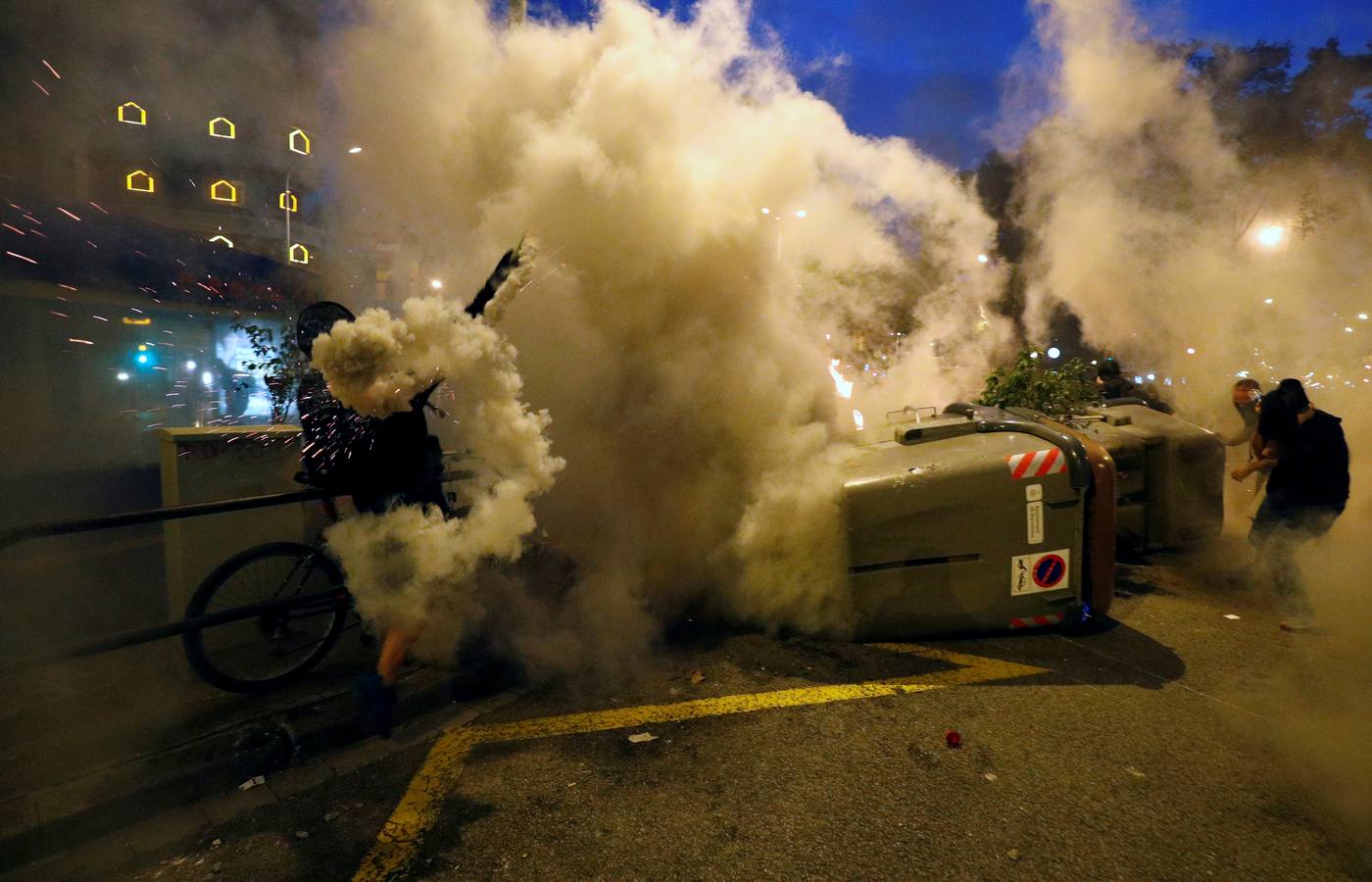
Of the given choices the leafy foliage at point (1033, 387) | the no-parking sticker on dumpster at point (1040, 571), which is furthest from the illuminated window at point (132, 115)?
the leafy foliage at point (1033, 387)

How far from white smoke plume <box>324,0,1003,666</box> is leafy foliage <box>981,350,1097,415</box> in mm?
1724

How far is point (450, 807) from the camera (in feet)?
8.62

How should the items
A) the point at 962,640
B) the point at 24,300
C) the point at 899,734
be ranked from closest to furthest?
the point at 899,734 → the point at 962,640 → the point at 24,300

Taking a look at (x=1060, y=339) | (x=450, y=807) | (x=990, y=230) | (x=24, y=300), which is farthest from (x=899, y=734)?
(x=24, y=300)

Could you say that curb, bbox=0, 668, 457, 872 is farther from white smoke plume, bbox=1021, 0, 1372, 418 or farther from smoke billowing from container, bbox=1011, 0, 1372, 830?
white smoke plume, bbox=1021, 0, 1372, 418

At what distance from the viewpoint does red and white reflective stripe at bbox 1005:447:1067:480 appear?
3910 millimetres

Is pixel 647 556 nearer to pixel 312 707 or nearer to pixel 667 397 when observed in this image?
pixel 667 397

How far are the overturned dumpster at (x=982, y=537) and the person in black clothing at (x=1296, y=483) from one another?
1.74 metres

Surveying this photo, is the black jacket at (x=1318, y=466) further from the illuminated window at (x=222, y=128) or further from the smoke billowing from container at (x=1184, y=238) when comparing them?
the illuminated window at (x=222, y=128)

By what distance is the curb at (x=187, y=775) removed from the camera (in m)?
2.54

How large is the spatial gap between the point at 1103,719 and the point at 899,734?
0.99 meters

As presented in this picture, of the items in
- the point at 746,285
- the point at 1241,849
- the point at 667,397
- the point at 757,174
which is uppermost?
the point at 757,174

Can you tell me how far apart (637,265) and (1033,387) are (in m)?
3.54


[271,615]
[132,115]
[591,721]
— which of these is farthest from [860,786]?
[132,115]
